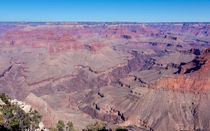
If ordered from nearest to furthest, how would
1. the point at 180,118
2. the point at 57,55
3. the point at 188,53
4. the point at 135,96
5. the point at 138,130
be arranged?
the point at 138,130 < the point at 180,118 < the point at 135,96 < the point at 57,55 < the point at 188,53

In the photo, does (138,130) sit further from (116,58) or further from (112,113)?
(116,58)

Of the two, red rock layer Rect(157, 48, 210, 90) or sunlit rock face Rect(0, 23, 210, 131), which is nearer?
sunlit rock face Rect(0, 23, 210, 131)

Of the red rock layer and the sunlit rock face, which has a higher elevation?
the red rock layer

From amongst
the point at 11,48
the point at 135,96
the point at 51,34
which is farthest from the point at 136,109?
the point at 11,48

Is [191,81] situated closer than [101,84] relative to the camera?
Yes

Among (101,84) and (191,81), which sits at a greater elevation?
(191,81)

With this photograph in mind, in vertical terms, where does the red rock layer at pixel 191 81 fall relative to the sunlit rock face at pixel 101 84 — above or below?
above

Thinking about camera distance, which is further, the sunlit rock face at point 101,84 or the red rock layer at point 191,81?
the red rock layer at point 191,81

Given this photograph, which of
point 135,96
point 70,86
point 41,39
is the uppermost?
point 41,39
